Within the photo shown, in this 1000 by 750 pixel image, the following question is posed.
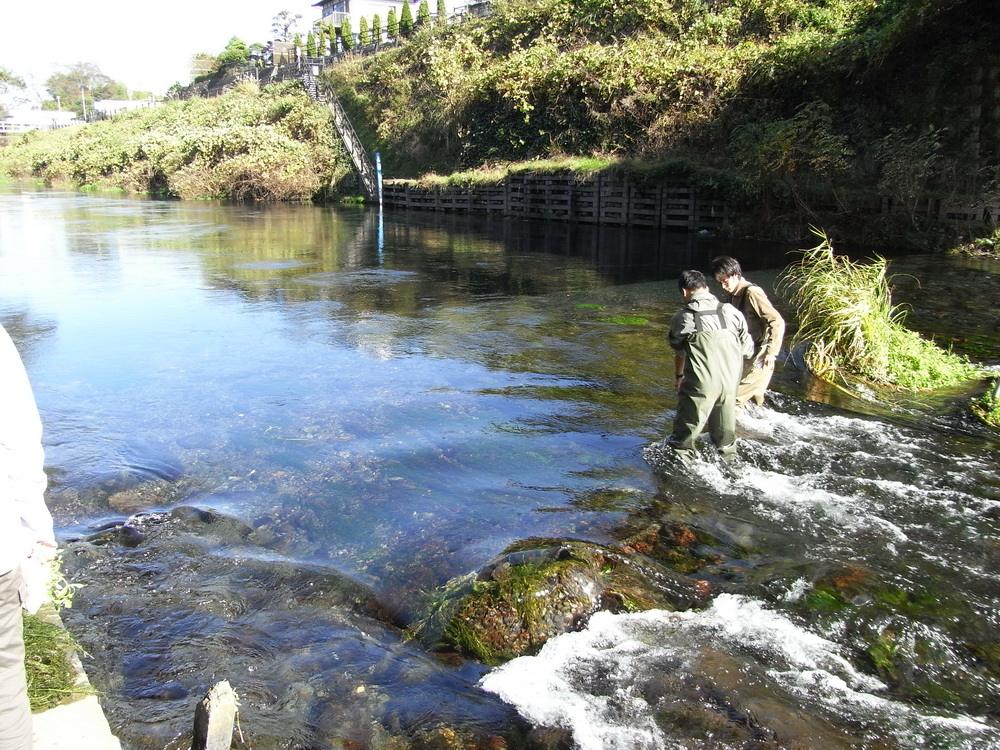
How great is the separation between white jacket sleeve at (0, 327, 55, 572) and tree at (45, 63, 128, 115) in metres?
140

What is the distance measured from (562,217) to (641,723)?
25.9 m

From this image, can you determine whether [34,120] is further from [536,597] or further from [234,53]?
[536,597]

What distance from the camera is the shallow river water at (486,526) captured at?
3.82 metres

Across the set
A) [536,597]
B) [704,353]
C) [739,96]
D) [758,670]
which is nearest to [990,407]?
[704,353]

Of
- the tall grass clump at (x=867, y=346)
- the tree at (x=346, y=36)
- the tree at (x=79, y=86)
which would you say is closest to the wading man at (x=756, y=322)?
the tall grass clump at (x=867, y=346)

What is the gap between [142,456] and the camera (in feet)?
23.1

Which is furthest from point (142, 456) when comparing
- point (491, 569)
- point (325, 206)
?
point (325, 206)

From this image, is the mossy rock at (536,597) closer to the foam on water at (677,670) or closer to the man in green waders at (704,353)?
the foam on water at (677,670)

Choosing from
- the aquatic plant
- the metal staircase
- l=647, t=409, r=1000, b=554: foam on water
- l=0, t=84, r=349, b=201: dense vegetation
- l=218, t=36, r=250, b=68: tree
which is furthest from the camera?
l=218, t=36, r=250, b=68: tree

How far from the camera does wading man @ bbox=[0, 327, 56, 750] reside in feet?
8.00

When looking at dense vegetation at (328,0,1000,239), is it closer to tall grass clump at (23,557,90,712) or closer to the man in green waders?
the man in green waders

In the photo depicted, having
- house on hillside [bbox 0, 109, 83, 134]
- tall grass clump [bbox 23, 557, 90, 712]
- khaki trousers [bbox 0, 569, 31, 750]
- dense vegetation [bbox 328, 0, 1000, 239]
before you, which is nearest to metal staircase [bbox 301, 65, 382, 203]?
dense vegetation [bbox 328, 0, 1000, 239]

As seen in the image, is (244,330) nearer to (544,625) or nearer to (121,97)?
(544,625)

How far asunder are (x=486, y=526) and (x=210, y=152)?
151 feet
